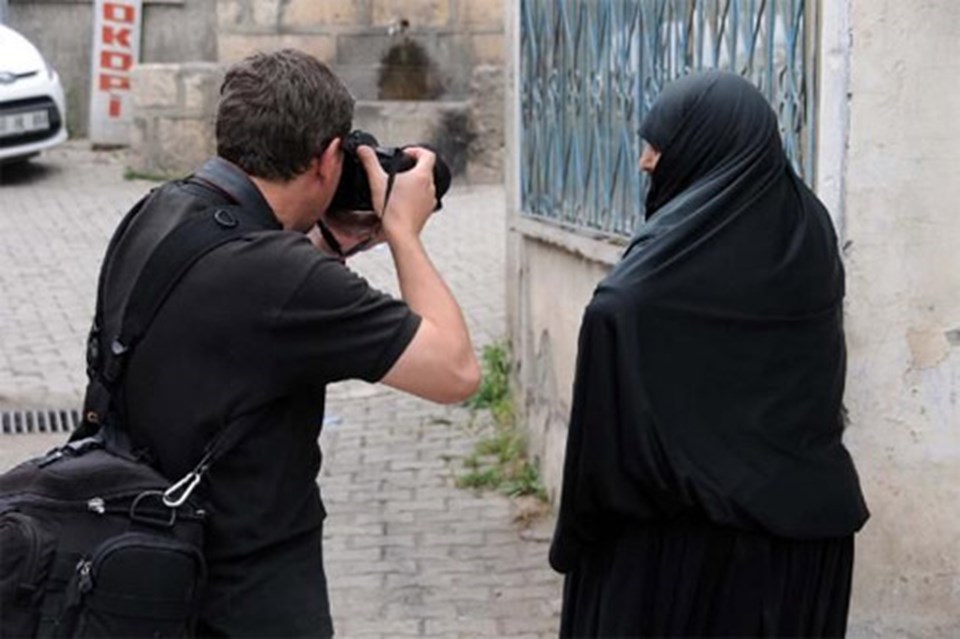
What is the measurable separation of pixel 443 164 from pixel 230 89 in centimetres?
46

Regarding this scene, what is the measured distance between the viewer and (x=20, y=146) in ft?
45.7

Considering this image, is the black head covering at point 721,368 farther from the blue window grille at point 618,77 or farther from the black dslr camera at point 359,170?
the blue window grille at point 618,77

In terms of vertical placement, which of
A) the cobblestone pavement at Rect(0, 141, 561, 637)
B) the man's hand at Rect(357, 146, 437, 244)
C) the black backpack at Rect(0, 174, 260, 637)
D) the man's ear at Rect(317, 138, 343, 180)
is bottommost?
the cobblestone pavement at Rect(0, 141, 561, 637)

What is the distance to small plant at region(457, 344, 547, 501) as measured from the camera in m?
7.14

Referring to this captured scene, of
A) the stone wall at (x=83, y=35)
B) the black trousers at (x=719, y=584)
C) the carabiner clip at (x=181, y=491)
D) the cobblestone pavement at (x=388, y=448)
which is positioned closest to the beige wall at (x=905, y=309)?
the black trousers at (x=719, y=584)

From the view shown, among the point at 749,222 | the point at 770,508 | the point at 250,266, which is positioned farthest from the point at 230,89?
the point at 770,508

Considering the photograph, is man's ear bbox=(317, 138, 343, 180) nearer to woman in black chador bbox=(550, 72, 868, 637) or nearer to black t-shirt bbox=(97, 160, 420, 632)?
black t-shirt bbox=(97, 160, 420, 632)

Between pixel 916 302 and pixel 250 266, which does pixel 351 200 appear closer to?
pixel 250 266

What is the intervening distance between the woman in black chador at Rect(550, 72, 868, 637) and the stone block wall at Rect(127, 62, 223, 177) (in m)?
11.2

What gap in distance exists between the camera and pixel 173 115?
14.5 m

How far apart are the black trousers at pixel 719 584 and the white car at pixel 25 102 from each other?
10970 mm

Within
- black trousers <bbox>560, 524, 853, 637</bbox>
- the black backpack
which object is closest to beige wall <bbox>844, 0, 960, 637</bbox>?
black trousers <bbox>560, 524, 853, 637</bbox>

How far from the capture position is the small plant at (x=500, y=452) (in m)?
7.14

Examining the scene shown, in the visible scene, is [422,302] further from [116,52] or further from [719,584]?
[116,52]
